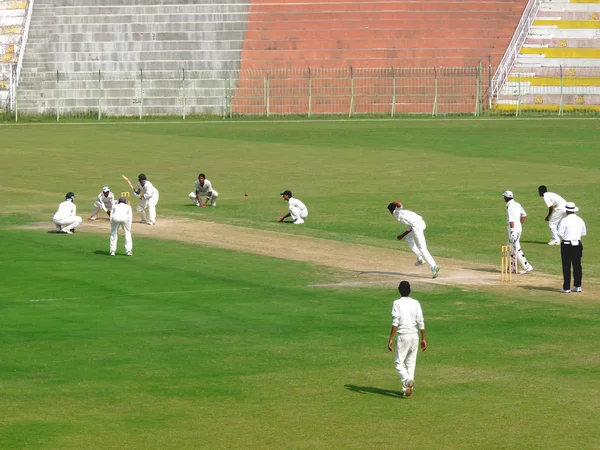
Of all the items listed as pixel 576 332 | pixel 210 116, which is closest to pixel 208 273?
pixel 576 332

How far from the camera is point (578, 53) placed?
258 feet

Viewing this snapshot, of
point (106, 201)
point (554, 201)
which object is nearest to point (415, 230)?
point (554, 201)

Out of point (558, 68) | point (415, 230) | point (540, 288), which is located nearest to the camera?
point (540, 288)

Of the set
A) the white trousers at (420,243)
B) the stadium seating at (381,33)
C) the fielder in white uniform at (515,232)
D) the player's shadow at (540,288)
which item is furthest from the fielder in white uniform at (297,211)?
the stadium seating at (381,33)

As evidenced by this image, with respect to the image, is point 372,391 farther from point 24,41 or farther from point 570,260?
point 24,41

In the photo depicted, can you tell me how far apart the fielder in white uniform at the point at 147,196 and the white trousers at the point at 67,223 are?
2157mm

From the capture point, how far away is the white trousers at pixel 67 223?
3876 cm

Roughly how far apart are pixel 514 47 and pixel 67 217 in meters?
45.7

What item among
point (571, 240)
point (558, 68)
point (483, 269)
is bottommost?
point (483, 269)

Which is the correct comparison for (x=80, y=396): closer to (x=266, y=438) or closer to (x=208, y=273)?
(x=266, y=438)

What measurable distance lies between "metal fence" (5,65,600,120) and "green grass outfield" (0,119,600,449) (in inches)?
1031

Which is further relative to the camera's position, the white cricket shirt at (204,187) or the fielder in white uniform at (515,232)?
the white cricket shirt at (204,187)

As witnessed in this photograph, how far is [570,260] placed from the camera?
2878 centimetres

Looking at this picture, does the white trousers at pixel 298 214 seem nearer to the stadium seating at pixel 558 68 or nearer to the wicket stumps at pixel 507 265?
the wicket stumps at pixel 507 265
